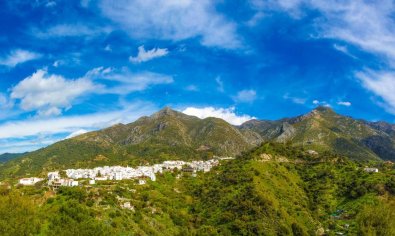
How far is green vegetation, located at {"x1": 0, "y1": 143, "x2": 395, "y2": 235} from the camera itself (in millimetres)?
65688

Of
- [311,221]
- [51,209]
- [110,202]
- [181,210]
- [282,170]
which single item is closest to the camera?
[51,209]

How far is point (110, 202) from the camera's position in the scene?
Result: 85.0m

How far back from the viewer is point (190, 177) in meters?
145

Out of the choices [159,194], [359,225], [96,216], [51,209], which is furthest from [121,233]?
[359,225]

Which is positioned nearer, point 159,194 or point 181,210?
point 181,210

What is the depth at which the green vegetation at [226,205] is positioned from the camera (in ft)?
216

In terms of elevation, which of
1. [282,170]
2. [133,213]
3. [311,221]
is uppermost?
[282,170]

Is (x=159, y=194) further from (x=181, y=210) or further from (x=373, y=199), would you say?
(x=373, y=199)

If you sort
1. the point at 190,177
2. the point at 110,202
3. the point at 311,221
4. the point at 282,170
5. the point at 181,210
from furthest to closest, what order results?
the point at 190,177 → the point at 282,170 → the point at 181,210 → the point at 311,221 → the point at 110,202

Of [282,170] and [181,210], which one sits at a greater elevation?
[282,170]

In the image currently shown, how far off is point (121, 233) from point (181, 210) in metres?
34.1

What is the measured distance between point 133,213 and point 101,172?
70.1m

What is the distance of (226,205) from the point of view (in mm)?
100000

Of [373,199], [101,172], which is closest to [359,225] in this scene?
[373,199]
